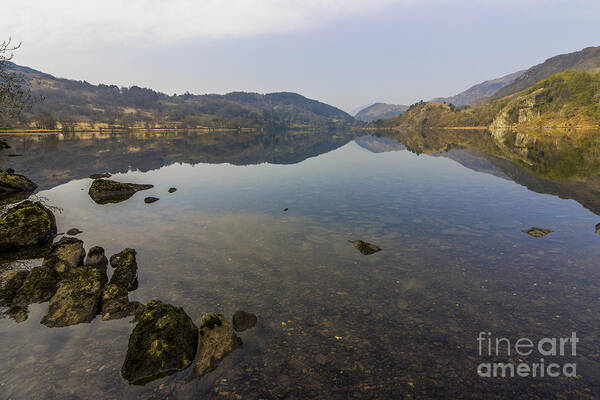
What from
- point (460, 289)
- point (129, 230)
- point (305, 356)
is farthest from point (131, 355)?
point (129, 230)

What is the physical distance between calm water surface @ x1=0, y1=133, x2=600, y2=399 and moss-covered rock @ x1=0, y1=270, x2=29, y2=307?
1845 mm

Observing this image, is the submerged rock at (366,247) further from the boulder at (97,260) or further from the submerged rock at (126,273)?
the boulder at (97,260)

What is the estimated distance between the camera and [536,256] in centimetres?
1947

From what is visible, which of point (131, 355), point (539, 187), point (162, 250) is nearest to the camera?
point (131, 355)

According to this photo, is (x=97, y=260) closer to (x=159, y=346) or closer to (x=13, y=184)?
(x=159, y=346)

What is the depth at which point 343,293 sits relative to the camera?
607 inches

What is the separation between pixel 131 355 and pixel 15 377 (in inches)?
166

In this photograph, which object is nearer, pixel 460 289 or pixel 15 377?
pixel 15 377

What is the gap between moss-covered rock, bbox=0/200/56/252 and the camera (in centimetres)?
2080

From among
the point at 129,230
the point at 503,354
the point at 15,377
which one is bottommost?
the point at 503,354

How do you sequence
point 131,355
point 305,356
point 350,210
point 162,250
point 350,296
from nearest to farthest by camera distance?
point 131,355
point 305,356
point 350,296
point 162,250
point 350,210

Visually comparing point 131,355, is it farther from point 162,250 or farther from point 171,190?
point 171,190

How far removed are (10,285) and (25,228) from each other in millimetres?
8571

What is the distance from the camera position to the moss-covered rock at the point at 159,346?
1026cm
